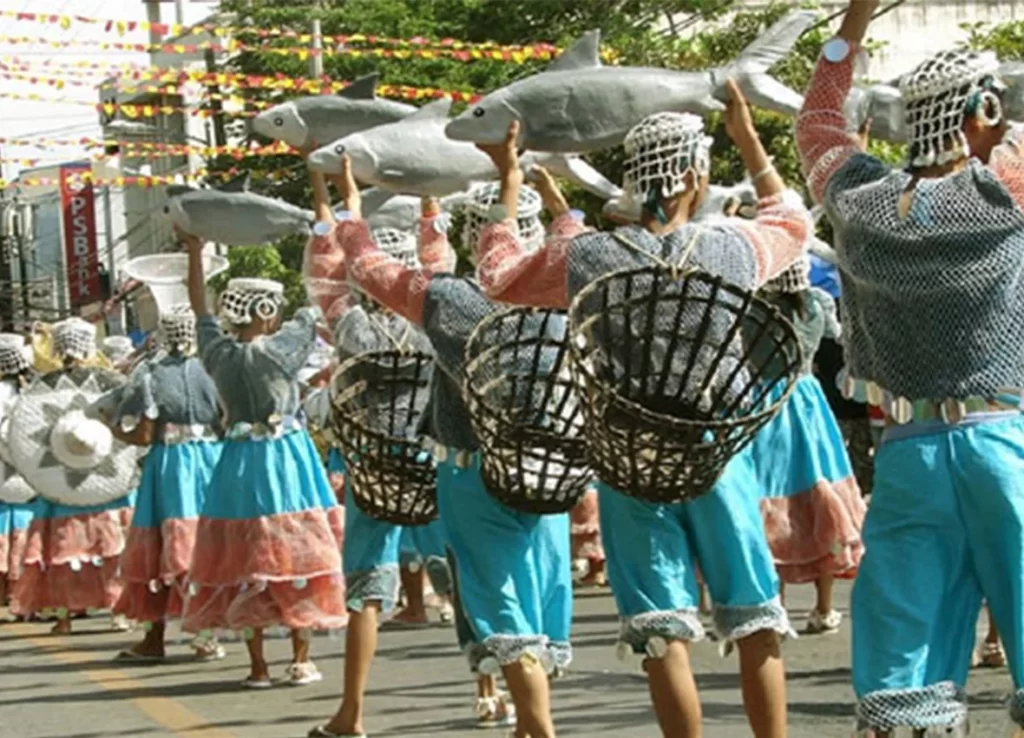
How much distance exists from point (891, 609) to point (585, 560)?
10.1 m

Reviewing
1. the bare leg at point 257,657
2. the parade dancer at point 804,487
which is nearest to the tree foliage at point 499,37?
the parade dancer at point 804,487

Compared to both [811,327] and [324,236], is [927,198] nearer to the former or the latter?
[324,236]

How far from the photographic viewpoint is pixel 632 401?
684 centimetres

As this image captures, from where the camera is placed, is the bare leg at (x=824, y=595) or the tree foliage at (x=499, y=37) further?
the tree foliage at (x=499, y=37)

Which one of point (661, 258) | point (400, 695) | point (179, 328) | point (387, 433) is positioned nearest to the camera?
point (661, 258)

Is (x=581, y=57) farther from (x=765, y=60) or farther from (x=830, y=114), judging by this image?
(x=830, y=114)

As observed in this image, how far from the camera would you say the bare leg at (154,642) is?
14.0 m

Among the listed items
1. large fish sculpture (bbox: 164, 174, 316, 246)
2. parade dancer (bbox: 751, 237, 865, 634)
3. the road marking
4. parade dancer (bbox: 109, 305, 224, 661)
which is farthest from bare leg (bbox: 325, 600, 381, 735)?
parade dancer (bbox: 109, 305, 224, 661)

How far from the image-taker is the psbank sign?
68.6 meters

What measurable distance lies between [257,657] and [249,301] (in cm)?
171

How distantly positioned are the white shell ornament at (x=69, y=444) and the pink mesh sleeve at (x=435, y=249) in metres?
7.18

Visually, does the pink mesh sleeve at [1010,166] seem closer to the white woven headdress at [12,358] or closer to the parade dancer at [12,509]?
the parade dancer at [12,509]

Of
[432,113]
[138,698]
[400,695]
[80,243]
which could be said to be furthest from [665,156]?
[80,243]

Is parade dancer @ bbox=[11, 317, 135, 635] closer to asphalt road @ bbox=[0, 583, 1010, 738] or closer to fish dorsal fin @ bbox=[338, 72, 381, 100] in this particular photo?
asphalt road @ bbox=[0, 583, 1010, 738]
